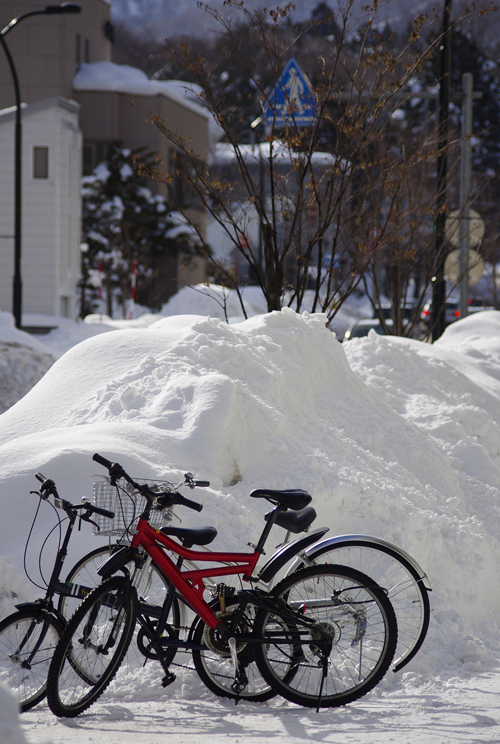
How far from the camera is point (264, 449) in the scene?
5.23 metres

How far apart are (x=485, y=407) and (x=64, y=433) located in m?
5.02

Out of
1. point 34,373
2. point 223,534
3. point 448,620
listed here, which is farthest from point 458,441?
point 34,373

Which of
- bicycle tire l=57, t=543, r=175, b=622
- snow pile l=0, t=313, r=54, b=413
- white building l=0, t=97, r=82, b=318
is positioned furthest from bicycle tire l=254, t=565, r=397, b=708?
white building l=0, t=97, r=82, b=318

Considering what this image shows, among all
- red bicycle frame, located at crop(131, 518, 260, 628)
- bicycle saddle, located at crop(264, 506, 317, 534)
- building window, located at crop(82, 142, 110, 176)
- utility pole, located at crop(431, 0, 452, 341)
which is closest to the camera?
red bicycle frame, located at crop(131, 518, 260, 628)

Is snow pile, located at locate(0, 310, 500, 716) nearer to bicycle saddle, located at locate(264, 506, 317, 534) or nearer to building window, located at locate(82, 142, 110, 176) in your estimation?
bicycle saddle, located at locate(264, 506, 317, 534)

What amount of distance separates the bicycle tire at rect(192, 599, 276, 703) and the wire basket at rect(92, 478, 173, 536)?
1.58 ft

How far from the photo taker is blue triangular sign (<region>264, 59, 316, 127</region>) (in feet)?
27.4

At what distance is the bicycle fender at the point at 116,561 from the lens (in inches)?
144

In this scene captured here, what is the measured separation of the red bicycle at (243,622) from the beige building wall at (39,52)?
32.3 metres

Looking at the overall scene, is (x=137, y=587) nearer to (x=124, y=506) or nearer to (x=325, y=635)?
(x=124, y=506)

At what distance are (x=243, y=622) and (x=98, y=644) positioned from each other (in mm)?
652

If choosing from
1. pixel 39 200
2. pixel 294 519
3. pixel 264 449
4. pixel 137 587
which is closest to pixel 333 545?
pixel 294 519

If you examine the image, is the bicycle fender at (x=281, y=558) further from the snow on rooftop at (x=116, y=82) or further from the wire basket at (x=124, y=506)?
the snow on rooftop at (x=116, y=82)

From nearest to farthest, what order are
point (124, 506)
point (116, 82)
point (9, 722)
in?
point (9, 722) < point (124, 506) < point (116, 82)
